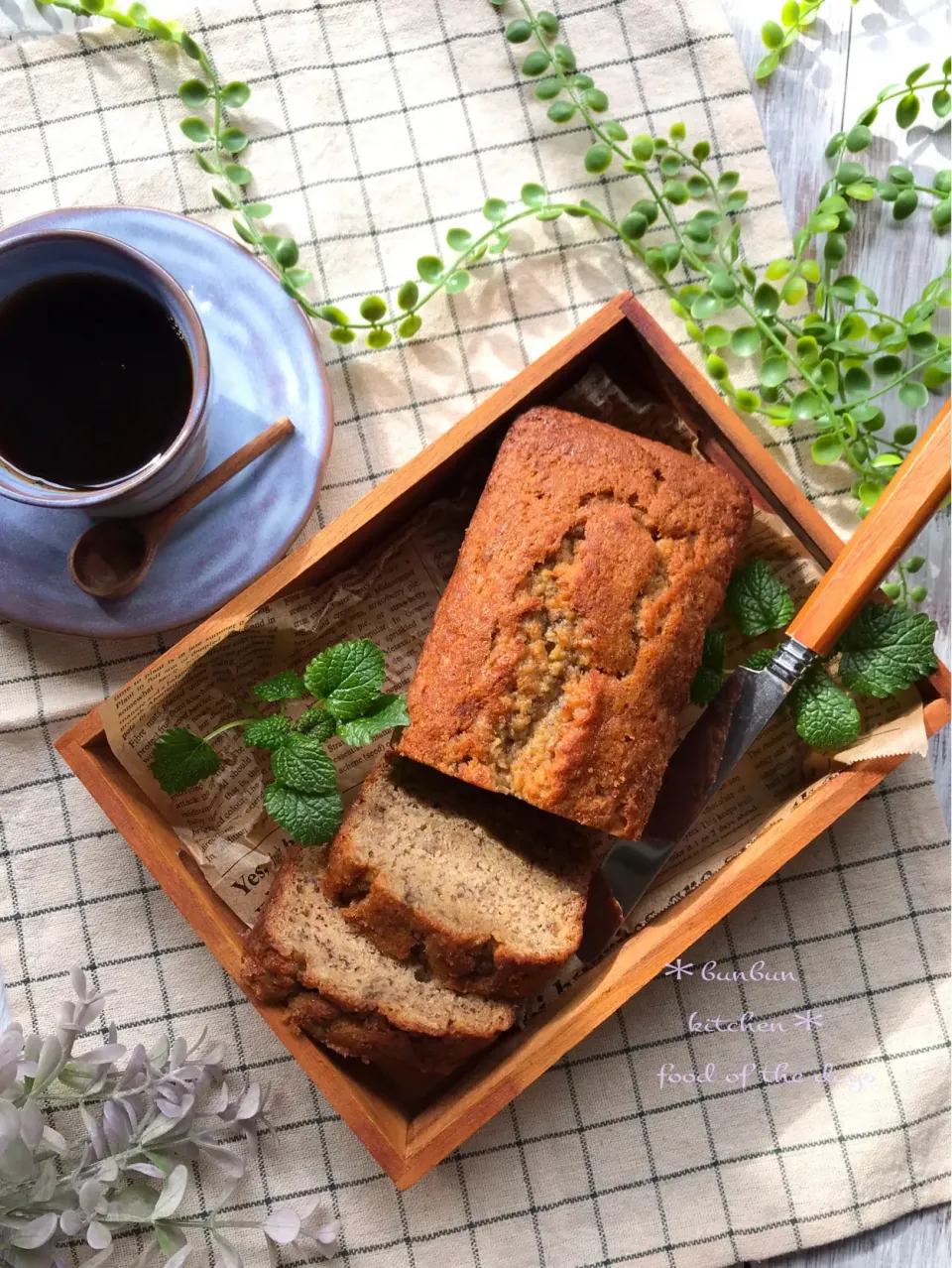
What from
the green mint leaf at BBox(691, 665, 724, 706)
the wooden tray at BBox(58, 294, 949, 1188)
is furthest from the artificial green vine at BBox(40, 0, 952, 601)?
the green mint leaf at BBox(691, 665, 724, 706)

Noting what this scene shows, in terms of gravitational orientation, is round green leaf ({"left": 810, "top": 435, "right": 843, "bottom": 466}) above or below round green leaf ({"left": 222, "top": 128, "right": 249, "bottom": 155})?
below

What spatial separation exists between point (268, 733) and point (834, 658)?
1020 mm

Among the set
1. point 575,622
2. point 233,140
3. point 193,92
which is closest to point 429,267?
point 233,140

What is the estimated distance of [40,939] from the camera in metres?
2.09

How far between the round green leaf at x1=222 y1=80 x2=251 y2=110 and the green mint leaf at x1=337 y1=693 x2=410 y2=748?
1.18 m

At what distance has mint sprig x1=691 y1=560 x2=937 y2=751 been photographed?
1.89 meters

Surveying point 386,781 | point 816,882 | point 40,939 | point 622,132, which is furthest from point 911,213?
point 40,939

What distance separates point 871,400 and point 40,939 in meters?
1.93

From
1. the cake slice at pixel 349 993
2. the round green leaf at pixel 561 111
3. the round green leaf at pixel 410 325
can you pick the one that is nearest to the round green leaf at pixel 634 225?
the round green leaf at pixel 561 111

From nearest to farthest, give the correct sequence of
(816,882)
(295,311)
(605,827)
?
(605,827) < (295,311) < (816,882)

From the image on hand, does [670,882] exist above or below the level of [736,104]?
below

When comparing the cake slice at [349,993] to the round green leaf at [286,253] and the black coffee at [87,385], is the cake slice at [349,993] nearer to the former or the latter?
the black coffee at [87,385]

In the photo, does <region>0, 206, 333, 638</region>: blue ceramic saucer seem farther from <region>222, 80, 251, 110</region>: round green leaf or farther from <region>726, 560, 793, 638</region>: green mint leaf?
<region>726, 560, 793, 638</region>: green mint leaf

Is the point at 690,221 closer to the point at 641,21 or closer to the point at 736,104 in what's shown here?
the point at 736,104
